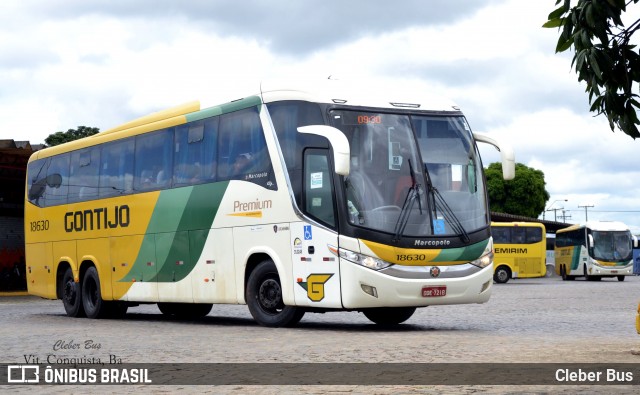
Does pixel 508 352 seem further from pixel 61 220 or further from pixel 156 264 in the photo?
pixel 61 220

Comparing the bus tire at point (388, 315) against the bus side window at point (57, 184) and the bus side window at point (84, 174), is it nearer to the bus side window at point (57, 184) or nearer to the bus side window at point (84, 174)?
the bus side window at point (84, 174)

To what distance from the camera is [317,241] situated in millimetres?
15844

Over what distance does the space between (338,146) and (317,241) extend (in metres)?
1.68

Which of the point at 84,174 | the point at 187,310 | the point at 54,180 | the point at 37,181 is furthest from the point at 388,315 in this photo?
the point at 37,181

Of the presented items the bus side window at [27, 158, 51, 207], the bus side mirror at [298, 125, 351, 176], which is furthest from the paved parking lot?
the bus side window at [27, 158, 51, 207]

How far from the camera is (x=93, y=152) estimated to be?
895 inches

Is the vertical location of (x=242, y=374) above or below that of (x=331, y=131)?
below

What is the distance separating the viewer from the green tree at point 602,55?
7723 millimetres

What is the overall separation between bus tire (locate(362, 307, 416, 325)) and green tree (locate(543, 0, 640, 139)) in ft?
32.9

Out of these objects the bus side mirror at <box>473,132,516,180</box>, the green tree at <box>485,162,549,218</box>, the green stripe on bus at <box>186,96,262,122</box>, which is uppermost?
the green tree at <box>485,162,549,218</box>

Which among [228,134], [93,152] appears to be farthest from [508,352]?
[93,152]

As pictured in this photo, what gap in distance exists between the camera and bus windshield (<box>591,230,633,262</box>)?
56.6 m

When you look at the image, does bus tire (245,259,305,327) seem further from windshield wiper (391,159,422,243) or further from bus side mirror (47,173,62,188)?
bus side mirror (47,173,62,188)

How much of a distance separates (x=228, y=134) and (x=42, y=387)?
9048mm
